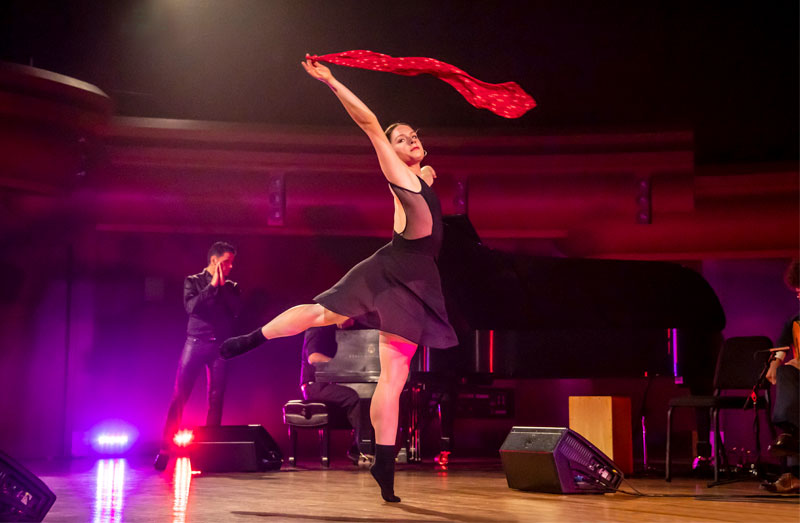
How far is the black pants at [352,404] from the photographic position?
715 cm

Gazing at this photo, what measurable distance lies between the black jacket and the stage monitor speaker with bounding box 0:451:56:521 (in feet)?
11.5

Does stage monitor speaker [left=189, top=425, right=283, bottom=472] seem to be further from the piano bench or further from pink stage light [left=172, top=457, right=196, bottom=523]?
the piano bench

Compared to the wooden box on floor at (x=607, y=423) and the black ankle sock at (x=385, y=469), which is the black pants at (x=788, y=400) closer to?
the wooden box on floor at (x=607, y=423)

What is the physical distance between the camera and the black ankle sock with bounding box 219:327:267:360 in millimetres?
3965

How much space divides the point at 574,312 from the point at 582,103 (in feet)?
12.4

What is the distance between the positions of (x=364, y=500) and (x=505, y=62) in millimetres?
6432

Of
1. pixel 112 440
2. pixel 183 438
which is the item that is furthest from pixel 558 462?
pixel 112 440

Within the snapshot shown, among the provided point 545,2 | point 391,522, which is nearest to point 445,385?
point 391,522

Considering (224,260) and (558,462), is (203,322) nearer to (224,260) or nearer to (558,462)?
(224,260)

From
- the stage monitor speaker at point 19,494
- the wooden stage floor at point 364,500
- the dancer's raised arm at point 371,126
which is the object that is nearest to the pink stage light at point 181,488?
the wooden stage floor at point 364,500

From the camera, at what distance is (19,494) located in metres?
3.07

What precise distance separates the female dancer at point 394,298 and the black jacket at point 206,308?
2752mm

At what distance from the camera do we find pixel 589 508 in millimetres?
3916

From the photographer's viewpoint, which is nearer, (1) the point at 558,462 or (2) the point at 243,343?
(2) the point at 243,343
